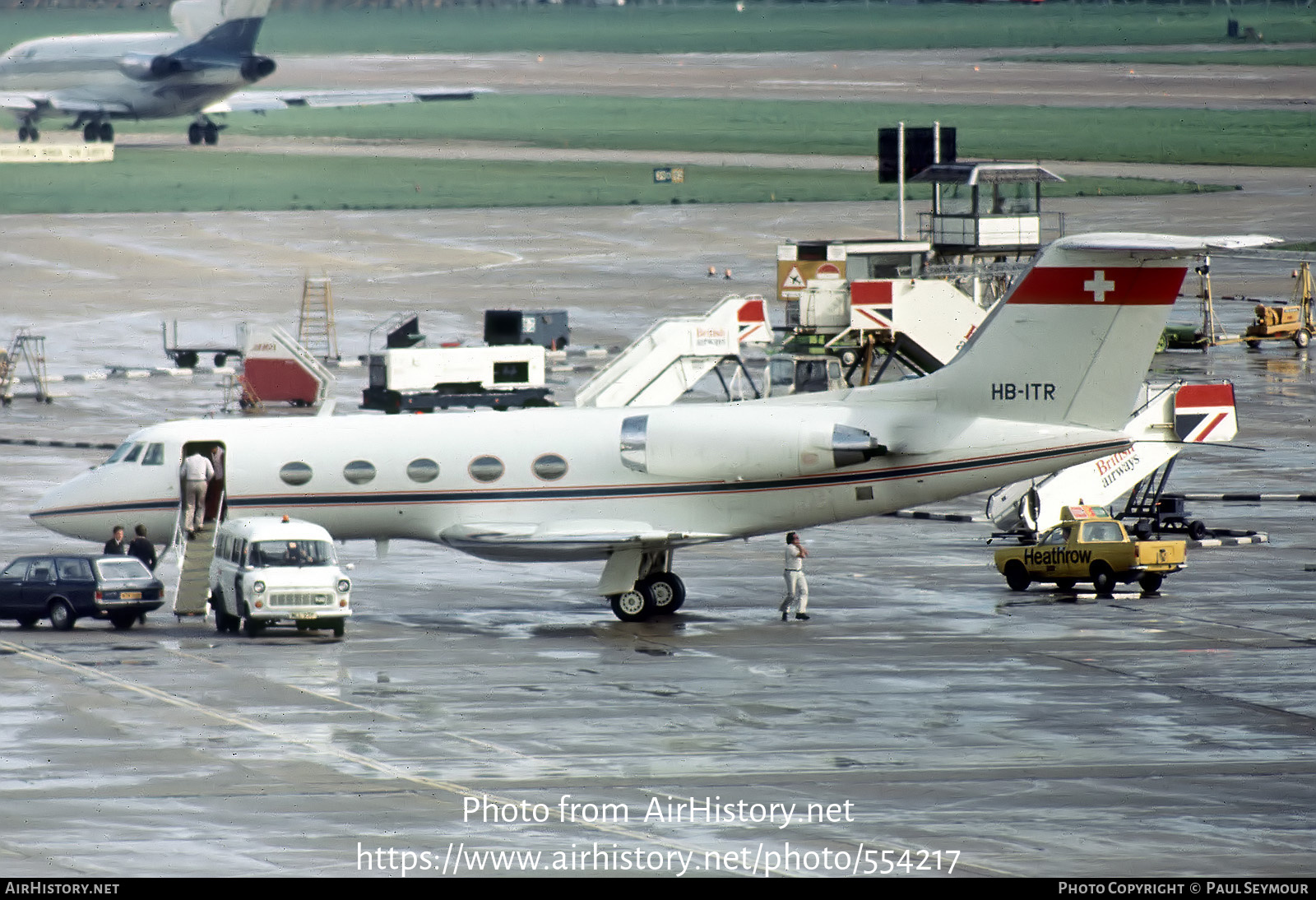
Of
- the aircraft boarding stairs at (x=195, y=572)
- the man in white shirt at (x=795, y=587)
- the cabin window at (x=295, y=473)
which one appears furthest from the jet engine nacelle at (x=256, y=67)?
the man in white shirt at (x=795, y=587)

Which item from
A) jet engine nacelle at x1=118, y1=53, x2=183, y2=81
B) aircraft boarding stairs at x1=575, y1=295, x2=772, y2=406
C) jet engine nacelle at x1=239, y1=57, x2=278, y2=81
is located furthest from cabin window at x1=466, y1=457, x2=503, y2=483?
jet engine nacelle at x1=118, y1=53, x2=183, y2=81

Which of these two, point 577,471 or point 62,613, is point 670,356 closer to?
point 577,471

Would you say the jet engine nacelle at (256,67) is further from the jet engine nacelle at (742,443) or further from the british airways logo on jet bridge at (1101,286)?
the british airways logo on jet bridge at (1101,286)

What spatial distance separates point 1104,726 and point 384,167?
113 metres

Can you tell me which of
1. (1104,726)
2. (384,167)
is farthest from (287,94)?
(1104,726)

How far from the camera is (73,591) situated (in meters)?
36.4

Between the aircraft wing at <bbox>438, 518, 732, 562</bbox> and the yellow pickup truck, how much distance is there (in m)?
6.47

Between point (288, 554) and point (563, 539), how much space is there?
15.6 ft

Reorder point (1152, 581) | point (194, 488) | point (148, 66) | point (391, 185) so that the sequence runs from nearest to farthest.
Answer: point (194, 488) → point (1152, 581) → point (391, 185) → point (148, 66)

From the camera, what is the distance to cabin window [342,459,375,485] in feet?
124

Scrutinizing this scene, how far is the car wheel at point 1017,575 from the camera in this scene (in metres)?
40.0

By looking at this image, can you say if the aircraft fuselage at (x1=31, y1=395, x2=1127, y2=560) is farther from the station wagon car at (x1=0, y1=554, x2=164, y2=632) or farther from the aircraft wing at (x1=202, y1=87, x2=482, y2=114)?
the aircraft wing at (x1=202, y1=87, x2=482, y2=114)

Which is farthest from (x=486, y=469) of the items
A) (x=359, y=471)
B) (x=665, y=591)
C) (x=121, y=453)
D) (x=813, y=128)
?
(x=813, y=128)

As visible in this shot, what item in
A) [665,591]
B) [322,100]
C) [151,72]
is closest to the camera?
[665,591]
